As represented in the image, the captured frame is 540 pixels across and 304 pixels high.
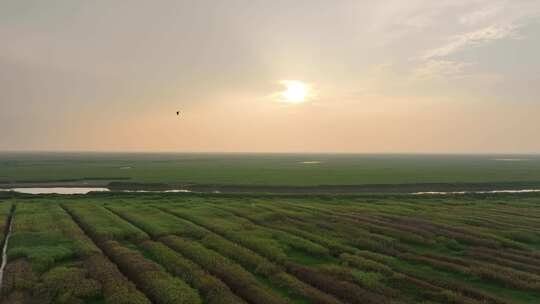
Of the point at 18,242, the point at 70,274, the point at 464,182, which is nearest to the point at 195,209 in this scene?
the point at 18,242

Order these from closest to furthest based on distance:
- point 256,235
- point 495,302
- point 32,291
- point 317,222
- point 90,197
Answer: point 495,302, point 32,291, point 256,235, point 317,222, point 90,197

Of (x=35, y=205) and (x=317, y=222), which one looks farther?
(x=35, y=205)

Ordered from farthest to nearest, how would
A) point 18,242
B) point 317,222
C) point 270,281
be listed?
1. point 317,222
2. point 18,242
3. point 270,281

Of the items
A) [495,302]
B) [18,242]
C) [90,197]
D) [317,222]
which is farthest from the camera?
[90,197]

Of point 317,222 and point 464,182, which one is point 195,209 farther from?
point 464,182

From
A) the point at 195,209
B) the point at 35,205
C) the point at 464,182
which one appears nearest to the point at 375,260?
the point at 195,209

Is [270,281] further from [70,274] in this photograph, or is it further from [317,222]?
[317,222]
